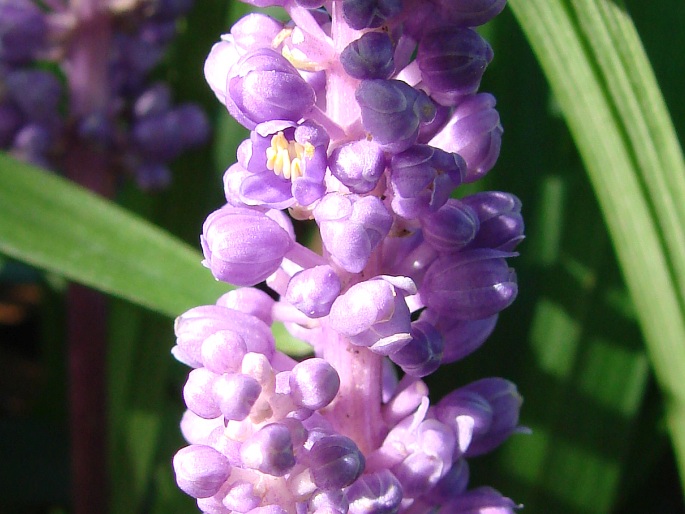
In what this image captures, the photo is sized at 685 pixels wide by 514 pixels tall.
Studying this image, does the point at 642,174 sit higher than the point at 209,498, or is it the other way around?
the point at 642,174

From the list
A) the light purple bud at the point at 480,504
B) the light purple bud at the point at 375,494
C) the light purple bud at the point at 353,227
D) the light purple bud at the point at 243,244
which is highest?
the light purple bud at the point at 243,244

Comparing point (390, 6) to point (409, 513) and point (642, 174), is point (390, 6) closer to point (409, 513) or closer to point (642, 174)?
point (642, 174)

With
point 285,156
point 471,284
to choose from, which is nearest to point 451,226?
point 471,284

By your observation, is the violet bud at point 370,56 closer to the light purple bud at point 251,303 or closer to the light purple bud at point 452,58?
the light purple bud at point 452,58

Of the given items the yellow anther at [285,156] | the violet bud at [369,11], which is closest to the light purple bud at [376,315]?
the yellow anther at [285,156]

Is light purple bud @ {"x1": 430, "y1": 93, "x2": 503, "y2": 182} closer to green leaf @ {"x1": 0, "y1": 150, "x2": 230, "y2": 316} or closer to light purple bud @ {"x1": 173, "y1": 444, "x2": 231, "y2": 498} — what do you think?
light purple bud @ {"x1": 173, "y1": 444, "x2": 231, "y2": 498}

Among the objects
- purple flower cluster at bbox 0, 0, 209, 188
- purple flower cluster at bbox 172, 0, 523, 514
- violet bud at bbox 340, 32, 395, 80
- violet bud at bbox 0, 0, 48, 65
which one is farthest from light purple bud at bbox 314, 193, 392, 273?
violet bud at bbox 0, 0, 48, 65

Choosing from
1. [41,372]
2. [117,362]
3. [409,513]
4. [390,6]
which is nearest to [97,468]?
[117,362]
